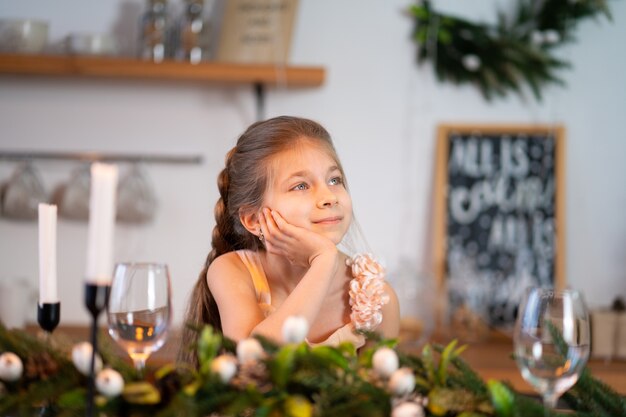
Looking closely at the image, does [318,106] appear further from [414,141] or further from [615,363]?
[615,363]

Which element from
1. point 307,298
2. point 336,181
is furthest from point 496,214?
point 307,298

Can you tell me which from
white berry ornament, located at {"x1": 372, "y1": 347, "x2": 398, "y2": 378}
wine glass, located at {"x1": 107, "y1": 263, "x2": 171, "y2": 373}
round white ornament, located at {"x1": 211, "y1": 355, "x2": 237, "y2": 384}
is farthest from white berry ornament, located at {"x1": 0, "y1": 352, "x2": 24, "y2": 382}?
white berry ornament, located at {"x1": 372, "y1": 347, "x2": 398, "y2": 378}

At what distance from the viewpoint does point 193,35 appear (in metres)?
2.63

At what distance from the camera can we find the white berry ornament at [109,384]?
0.79 metres

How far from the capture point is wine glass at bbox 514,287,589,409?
0.83 m

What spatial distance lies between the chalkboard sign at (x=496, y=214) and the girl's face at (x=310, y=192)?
1308mm

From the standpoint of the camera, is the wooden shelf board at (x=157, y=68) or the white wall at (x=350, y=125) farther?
the white wall at (x=350, y=125)

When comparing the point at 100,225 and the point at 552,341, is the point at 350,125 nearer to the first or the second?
the point at 552,341

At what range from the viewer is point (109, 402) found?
80 centimetres

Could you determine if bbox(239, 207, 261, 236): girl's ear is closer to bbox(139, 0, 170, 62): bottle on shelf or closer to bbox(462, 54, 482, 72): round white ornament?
bbox(139, 0, 170, 62): bottle on shelf

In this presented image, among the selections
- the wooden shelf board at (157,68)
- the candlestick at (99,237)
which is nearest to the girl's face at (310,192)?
the candlestick at (99,237)

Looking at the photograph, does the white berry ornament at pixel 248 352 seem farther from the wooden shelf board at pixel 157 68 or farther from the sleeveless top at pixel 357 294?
the wooden shelf board at pixel 157 68

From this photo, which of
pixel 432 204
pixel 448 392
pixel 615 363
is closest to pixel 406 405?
pixel 448 392

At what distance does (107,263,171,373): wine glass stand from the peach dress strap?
1.85 ft
